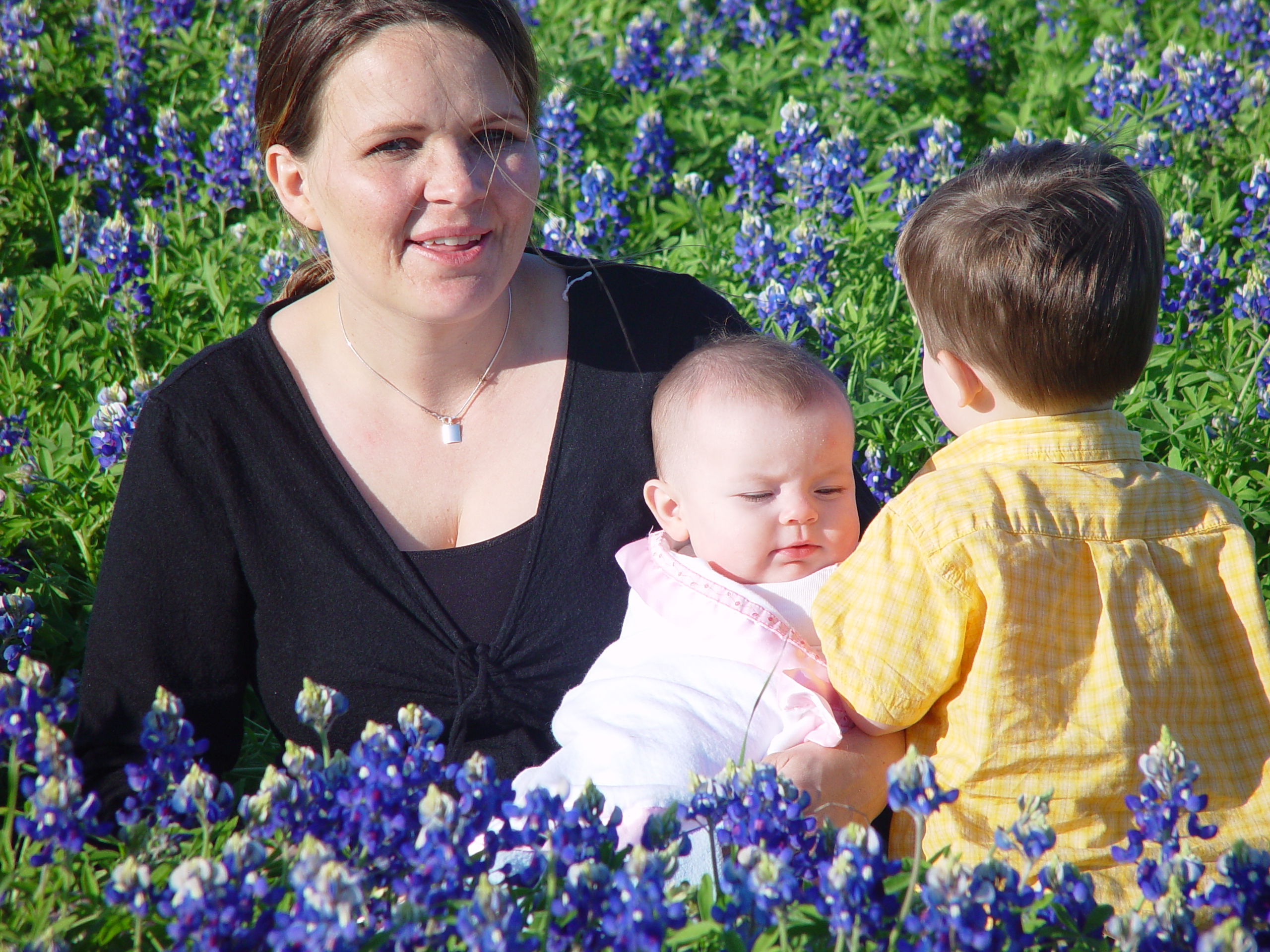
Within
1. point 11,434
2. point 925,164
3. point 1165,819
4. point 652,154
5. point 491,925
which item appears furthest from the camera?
point 652,154

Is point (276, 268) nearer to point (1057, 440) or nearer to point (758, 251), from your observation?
point (758, 251)

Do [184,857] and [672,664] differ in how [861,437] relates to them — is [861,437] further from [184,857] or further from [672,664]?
[184,857]

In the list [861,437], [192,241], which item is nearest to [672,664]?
[861,437]

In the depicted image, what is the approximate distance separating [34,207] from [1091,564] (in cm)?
402

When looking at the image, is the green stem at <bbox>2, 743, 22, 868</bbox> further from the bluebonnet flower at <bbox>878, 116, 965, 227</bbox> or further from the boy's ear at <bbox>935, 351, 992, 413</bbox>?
the bluebonnet flower at <bbox>878, 116, 965, 227</bbox>

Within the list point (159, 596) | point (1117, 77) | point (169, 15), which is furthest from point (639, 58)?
point (159, 596)

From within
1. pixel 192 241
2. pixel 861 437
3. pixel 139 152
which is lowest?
pixel 861 437

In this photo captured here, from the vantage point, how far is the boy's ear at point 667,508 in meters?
2.32

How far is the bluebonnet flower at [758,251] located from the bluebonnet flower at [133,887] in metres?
2.59

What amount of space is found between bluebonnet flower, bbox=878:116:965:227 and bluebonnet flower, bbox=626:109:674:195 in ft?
2.85

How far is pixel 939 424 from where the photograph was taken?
10.6ft

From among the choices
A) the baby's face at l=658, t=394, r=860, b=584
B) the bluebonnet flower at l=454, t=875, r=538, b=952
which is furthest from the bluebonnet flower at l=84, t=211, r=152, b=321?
the bluebonnet flower at l=454, t=875, r=538, b=952

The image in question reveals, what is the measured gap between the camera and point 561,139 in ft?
14.6

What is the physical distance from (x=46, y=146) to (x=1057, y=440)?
12.6ft
